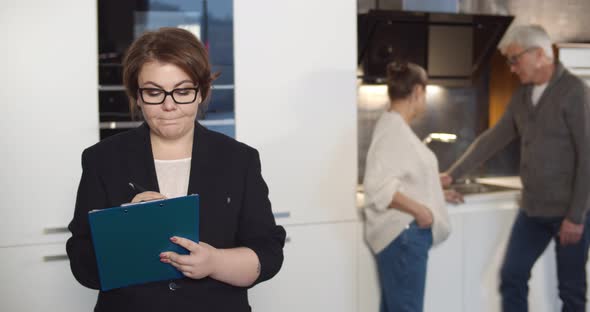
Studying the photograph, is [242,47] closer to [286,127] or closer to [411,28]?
[286,127]

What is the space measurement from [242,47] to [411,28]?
1075mm

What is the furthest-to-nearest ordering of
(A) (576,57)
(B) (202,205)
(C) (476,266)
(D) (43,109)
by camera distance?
1. (A) (576,57)
2. (C) (476,266)
3. (D) (43,109)
4. (B) (202,205)

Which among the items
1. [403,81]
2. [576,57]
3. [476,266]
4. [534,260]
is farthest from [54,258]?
[576,57]

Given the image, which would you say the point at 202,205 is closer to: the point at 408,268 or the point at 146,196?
the point at 146,196

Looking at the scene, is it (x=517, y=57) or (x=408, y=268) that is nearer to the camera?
(x=408, y=268)

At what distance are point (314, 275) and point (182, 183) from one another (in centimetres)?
114

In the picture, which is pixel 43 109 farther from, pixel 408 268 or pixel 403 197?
pixel 408 268

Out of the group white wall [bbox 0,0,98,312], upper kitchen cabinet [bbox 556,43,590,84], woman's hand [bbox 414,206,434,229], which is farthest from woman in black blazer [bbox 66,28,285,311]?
upper kitchen cabinet [bbox 556,43,590,84]

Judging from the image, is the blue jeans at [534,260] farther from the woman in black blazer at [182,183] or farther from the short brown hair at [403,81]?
the woman in black blazer at [182,183]

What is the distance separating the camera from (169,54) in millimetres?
1136

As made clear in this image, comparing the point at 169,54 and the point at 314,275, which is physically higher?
the point at 169,54

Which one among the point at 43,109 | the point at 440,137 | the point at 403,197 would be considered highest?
the point at 43,109

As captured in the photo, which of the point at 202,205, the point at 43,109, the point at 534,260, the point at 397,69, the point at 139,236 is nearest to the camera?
the point at 139,236

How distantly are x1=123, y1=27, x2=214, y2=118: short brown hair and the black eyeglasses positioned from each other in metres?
0.03
